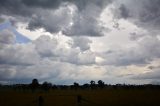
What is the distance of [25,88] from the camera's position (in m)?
169

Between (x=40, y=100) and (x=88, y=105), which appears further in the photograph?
(x=88, y=105)

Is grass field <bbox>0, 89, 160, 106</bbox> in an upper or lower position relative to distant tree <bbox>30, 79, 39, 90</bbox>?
lower

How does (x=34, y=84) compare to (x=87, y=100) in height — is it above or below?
above

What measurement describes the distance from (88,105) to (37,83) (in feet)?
343

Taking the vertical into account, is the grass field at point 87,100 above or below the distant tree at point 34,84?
below

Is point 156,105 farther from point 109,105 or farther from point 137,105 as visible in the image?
point 109,105

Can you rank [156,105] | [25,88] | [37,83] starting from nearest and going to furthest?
[156,105] → [37,83] → [25,88]

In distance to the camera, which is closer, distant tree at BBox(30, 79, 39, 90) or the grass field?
the grass field

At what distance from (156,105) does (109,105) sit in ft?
22.8

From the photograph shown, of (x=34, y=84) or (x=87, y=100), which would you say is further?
(x=34, y=84)

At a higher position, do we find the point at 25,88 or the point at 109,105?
the point at 25,88

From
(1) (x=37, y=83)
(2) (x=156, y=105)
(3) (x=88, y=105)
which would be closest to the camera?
(2) (x=156, y=105)

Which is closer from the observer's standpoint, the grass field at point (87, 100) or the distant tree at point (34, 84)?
the grass field at point (87, 100)

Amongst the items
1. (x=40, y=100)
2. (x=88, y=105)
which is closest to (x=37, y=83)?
(x=88, y=105)
